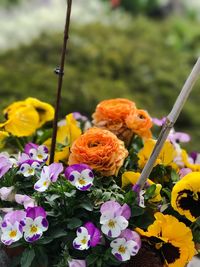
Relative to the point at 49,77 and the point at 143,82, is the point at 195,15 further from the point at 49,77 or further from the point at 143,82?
the point at 49,77

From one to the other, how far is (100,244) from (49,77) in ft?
7.80

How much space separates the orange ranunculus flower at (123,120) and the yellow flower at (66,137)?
0.07 meters

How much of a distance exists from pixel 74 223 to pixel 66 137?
0.46 metres

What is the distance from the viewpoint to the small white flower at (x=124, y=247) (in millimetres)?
1505

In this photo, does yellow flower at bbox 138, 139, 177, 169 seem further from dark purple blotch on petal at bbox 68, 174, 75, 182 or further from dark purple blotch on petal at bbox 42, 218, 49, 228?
dark purple blotch on petal at bbox 42, 218, 49, 228

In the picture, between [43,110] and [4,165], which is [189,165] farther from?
[4,165]

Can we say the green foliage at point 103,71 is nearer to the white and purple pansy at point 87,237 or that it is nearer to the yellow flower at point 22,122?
the yellow flower at point 22,122

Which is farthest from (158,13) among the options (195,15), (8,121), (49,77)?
(8,121)

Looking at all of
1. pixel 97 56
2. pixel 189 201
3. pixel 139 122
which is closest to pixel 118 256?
pixel 189 201

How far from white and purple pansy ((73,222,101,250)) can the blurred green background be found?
1303 mm

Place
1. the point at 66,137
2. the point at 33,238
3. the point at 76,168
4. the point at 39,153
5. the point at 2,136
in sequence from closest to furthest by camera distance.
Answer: the point at 33,238 < the point at 76,168 < the point at 39,153 < the point at 2,136 < the point at 66,137

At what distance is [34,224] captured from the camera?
1512 millimetres

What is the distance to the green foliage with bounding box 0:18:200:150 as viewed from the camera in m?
3.66

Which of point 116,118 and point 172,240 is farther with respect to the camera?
point 116,118
